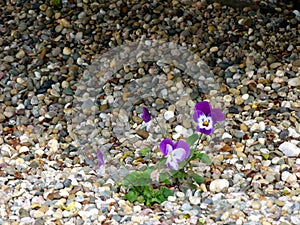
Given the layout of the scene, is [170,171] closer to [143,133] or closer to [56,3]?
[143,133]

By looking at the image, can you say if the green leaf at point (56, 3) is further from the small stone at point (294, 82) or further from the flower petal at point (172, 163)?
the flower petal at point (172, 163)

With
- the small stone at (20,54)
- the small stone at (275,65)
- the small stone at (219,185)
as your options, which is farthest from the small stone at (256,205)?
the small stone at (20,54)

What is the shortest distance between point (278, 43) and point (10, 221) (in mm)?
1628

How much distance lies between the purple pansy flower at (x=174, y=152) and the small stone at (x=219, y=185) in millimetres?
164

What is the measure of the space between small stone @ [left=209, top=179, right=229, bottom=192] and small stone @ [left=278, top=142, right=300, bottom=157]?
0.31 meters

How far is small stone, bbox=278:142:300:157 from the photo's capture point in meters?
3.09

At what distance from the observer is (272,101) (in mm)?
3410

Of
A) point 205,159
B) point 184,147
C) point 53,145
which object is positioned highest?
point 184,147

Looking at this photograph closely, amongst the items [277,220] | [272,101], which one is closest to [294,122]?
[272,101]

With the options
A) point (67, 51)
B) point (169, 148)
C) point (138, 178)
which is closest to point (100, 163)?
point (138, 178)

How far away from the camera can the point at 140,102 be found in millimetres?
3451

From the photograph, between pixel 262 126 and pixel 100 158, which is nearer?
pixel 100 158

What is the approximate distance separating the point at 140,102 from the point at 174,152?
640 mm

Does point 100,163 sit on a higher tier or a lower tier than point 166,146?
lower
